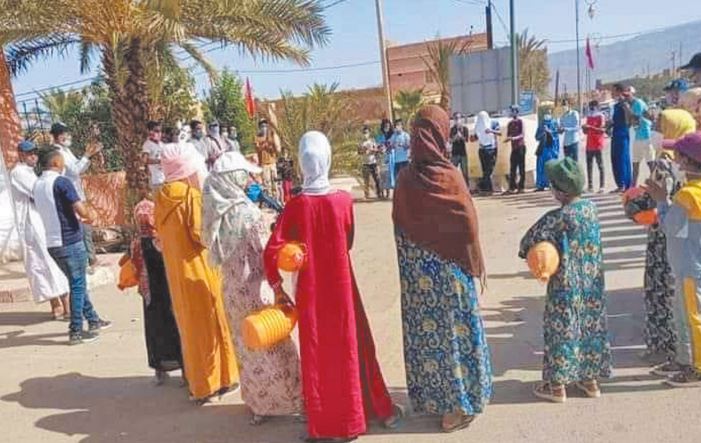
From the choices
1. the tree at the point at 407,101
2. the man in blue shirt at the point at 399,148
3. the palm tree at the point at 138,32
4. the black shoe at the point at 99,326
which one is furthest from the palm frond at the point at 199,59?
the tree at the point at 407,101

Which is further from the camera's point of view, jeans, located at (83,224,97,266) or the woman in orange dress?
jeans, located at (83,224,97,266)

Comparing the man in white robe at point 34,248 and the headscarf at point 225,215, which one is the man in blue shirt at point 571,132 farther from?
the headscarf at point 225,215

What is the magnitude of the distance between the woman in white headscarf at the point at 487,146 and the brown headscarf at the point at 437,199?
9.42m

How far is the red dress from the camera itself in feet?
11.5

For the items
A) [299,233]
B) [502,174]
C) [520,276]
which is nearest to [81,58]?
[502,174]

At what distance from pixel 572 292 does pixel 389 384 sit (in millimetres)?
1351

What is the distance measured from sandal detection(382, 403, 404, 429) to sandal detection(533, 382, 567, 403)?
2.76 feet

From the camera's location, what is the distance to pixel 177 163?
4105 mm

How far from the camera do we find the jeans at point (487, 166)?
12734mm

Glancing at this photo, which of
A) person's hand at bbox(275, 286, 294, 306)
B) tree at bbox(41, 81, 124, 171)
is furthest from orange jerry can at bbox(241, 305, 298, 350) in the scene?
tree at bbox(41, 81, 124, 171)

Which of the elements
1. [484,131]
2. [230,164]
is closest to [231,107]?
[484,131]

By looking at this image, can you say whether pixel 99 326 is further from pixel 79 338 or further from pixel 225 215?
pixel 225 215

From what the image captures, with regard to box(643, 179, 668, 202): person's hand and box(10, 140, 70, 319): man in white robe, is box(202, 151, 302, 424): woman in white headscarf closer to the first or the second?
box(643, 179, 668, 202): person's hand

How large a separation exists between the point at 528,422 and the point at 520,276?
3285 millimetres
